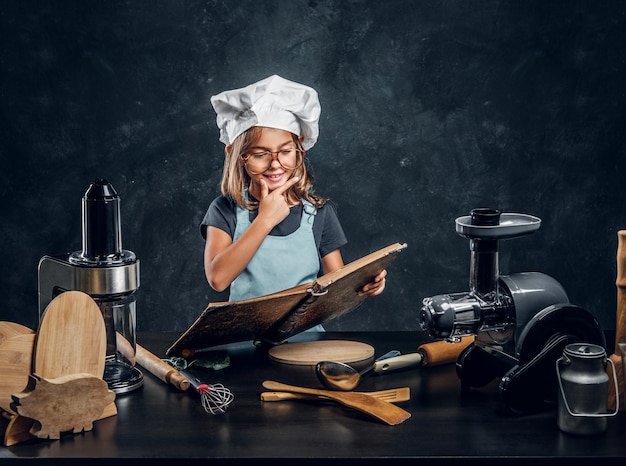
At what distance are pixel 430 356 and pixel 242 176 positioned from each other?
3.26 feet

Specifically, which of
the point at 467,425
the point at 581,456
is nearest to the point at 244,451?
the point at 467,425

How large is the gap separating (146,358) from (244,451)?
0.52 meters

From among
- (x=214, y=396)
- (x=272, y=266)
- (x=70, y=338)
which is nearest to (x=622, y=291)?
(x=214, y=396)

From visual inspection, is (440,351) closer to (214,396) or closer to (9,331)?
(214,396)

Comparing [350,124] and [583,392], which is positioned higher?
[350,124]

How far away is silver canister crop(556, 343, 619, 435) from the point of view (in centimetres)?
164

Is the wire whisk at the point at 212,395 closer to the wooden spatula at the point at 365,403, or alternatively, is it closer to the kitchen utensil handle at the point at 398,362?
the wooden spatula at the point at 365,403

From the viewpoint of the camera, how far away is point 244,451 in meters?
1.56

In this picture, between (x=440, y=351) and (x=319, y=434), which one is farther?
(x=440, y=351)

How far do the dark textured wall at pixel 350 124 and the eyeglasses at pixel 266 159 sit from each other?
1171mm

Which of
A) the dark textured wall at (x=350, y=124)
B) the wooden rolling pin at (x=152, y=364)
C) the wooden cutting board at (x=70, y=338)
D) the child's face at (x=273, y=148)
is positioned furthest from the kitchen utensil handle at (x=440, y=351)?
the dark textured wall at (x=350, y=124)

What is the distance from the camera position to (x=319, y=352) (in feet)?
6.92

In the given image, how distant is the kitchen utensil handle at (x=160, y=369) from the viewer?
6.16ft

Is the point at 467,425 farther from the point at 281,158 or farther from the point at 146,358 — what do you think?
the point at 281,158
